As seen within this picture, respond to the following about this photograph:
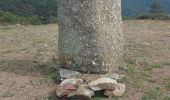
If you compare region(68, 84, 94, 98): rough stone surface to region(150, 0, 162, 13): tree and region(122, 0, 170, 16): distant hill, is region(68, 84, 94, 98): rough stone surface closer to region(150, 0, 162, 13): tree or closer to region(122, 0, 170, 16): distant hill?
region(150, 0, 162, 13): tree

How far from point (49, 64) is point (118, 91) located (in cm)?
211

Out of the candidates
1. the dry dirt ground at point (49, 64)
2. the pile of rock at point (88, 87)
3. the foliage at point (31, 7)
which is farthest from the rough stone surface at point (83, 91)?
the foliage at point (31, 7)

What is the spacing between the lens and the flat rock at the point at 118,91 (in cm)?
759

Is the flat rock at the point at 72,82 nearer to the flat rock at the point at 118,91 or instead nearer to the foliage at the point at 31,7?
the flat rock at the point at 118,91

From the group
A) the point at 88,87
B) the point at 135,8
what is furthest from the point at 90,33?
the point at 135,8

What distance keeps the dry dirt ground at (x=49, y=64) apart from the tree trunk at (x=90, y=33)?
0.49m

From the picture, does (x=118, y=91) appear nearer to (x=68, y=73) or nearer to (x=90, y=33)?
(x=68, y=73)

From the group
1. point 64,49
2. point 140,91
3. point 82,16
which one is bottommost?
point 140,91

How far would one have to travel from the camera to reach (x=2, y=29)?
14820 millimetres

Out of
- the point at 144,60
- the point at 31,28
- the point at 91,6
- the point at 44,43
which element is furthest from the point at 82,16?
the point at 31,28

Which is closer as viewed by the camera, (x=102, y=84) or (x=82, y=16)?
(x=102, y=84)

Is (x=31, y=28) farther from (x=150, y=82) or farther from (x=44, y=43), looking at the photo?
(x=150, y=82)

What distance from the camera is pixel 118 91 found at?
7.67m

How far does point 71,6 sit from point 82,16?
10.0 inches
